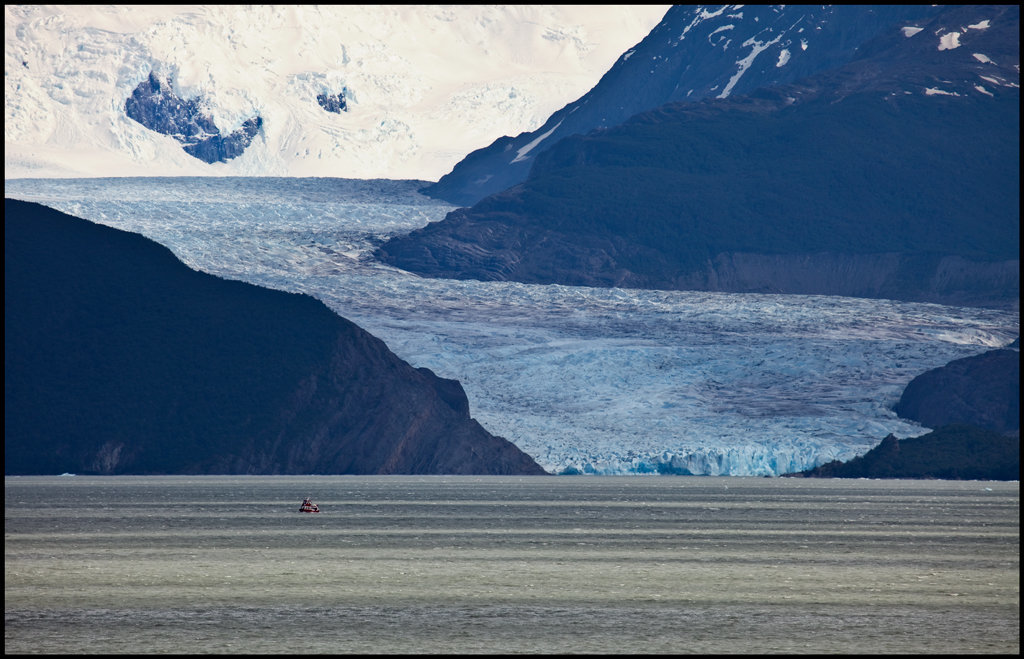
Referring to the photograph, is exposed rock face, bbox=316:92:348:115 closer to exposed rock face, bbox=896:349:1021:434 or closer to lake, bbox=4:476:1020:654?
exposed rock face, bbox=896:349:1021:434

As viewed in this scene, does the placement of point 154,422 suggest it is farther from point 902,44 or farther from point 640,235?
point 902,44

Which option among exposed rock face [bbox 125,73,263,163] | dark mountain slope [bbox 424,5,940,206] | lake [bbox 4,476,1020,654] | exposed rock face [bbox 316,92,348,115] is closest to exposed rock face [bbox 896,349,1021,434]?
lake [bbox 4,476,1020,654]

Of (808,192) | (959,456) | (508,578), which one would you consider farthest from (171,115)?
(508,578)

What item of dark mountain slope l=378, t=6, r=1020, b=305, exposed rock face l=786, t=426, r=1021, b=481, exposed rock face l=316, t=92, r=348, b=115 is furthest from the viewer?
exposed rock face l=316, t=92, r=348, b=115

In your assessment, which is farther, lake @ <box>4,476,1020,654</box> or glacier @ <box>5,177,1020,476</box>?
glacier @ <box>5,177,1020,476</box>

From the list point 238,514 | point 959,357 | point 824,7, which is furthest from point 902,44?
point 238,514

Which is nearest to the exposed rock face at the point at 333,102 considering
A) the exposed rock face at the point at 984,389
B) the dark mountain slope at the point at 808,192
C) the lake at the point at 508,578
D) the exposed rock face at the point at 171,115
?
the exposed rock face at the point at 171,115
